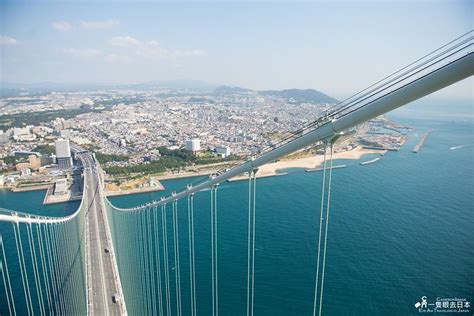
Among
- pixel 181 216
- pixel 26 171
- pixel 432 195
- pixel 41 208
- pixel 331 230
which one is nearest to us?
pixel 331 230

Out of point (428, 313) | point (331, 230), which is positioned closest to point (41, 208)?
point (331, 230)

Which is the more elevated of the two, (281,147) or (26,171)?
(281,147)

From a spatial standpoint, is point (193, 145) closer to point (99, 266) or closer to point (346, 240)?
point (346, 240)

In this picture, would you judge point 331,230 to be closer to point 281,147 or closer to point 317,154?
point 281,147

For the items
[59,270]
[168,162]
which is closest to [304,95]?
[168,162]

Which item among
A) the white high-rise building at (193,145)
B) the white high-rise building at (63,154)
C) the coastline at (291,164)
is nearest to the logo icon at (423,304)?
the coastline at (291,164)

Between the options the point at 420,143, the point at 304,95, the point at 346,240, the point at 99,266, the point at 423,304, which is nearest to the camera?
the point at 423,304

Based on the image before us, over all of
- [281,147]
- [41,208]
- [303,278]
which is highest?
[281,147]

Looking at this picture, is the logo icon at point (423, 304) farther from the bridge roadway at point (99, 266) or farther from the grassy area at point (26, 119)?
the grassy area at point (26, 119)
